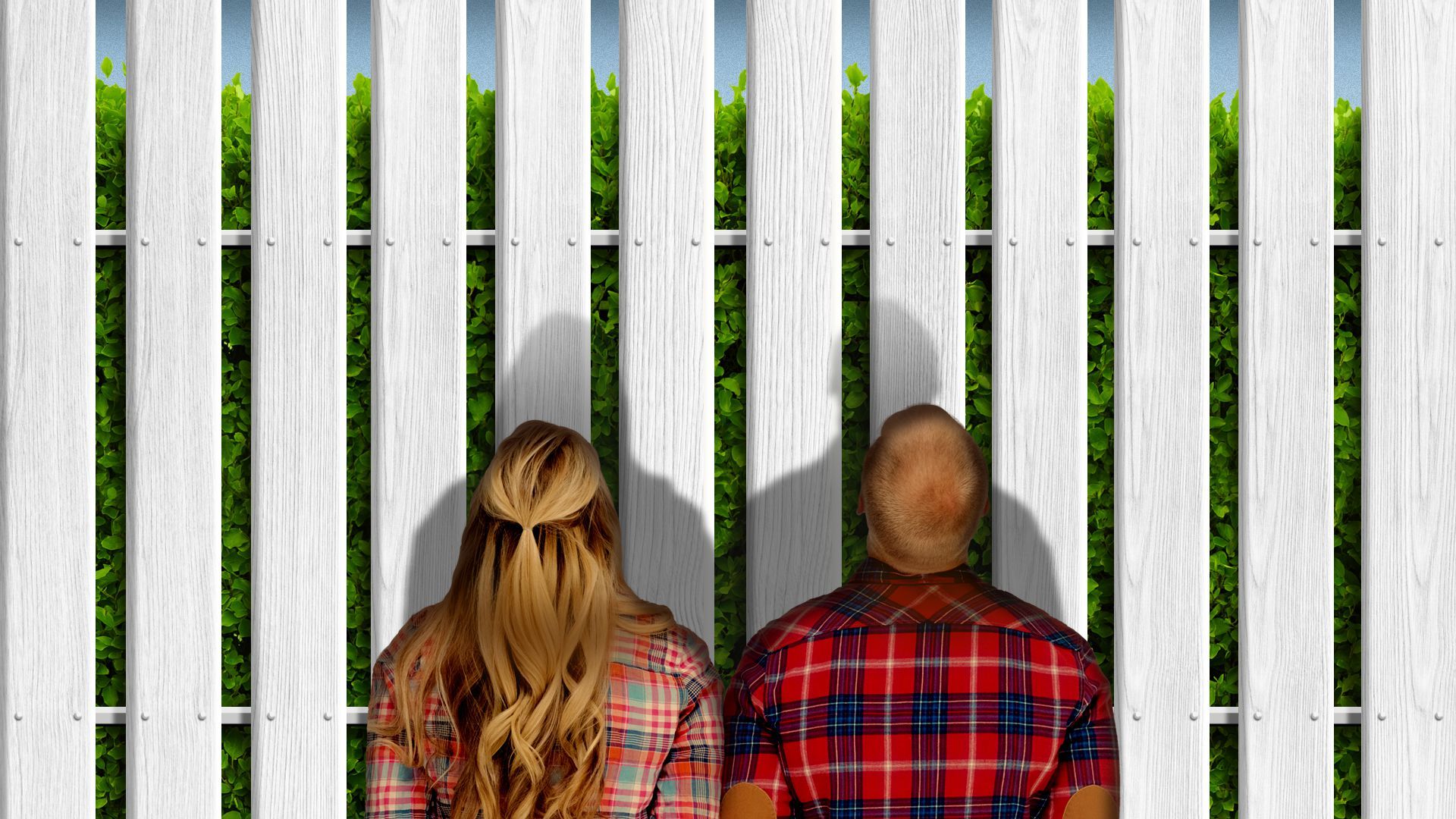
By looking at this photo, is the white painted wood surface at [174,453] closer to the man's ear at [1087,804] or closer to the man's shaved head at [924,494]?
the man's shaved head at [924,494]

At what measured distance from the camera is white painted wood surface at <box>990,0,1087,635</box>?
3.05 m

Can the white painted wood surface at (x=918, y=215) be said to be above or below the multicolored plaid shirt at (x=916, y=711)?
above

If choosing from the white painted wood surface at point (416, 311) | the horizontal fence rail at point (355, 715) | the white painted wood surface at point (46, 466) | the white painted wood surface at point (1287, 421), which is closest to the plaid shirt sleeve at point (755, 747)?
the white painted wood surface at point (416, 311)

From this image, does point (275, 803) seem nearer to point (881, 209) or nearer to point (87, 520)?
point (87, 520)

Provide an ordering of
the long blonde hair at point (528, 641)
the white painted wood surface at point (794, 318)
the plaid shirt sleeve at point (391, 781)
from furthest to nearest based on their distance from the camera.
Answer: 1. the white painted wood surface at point (794, 318)
2. the plaid shirt sleeve at point (391, 781)
3. the long blonde hair at point (528, 641)

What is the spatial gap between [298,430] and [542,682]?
1.31m

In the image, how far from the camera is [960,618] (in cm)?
227

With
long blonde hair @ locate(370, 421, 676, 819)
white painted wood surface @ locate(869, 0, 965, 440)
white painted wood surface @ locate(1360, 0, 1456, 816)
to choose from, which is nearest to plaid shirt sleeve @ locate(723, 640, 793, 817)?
long blonde hair @ locate(370, 421, 676, 819)

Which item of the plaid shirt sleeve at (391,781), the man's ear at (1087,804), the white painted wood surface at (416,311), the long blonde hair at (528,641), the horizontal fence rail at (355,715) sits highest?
the white painted wood surface at (416,311)

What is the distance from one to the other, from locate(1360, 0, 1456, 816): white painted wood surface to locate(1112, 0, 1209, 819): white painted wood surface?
0.44 meters

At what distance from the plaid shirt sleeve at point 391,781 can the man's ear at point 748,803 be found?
58cm

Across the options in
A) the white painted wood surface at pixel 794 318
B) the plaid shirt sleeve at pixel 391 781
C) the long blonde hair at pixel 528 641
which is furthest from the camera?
the white painted wood surface at pixel 794 318

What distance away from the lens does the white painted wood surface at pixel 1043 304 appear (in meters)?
3.05

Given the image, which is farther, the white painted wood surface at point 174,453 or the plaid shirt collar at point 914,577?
the white painted wood surface at point 174,453
